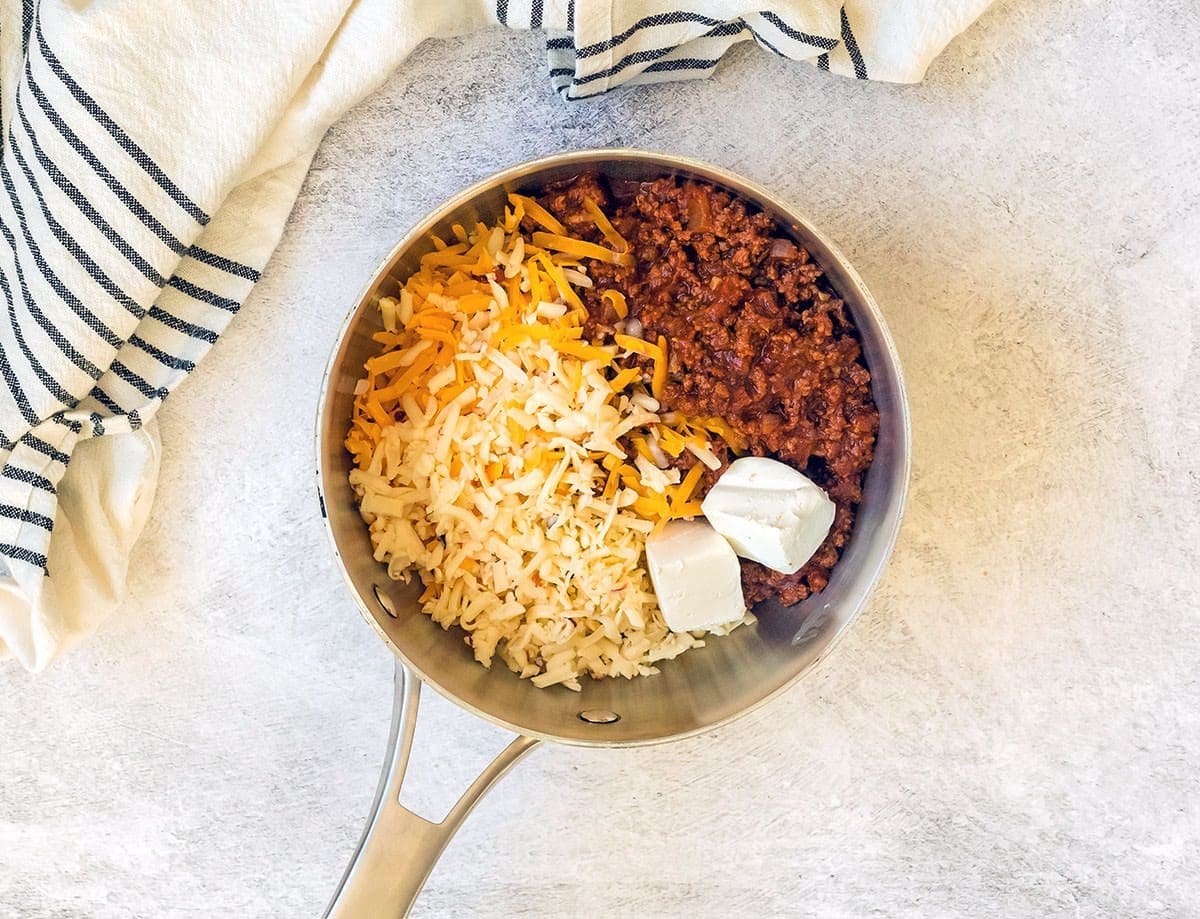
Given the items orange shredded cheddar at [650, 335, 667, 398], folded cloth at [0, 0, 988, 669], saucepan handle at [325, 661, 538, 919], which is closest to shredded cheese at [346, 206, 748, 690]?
orange shredded cheddar at [650, 335, 667, 398]

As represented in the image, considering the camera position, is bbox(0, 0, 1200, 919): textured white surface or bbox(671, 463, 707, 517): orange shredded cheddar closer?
bbox(671, 463, 707, 517): orange shredded cheddar

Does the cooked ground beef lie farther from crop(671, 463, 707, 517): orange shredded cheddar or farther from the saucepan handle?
the saucepan handle

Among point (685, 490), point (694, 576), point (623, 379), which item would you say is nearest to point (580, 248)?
point (623, 379)

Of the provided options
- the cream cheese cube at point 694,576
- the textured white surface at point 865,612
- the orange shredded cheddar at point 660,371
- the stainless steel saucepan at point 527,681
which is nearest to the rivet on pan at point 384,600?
the stainless steel saucepan at point 527,681

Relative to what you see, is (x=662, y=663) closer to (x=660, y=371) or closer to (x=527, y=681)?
(x=527, y=681)

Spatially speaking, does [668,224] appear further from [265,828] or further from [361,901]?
[265,828]

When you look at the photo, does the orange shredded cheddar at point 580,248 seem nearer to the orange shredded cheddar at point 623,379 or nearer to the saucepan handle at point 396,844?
the orange shredded cheddar at point 623,379
